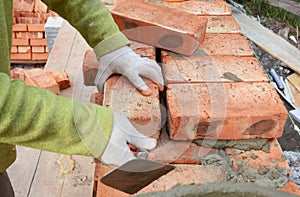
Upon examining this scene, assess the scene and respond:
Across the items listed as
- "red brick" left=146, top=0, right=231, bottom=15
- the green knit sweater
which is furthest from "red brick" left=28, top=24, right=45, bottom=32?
the green knit sweater

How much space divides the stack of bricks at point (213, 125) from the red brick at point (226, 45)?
199 millimetres

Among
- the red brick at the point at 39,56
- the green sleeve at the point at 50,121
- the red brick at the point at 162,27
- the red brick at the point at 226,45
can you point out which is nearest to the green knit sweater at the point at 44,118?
the green sleeve at the point at 50,121

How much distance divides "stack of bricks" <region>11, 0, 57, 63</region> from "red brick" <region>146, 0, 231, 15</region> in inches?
80.5

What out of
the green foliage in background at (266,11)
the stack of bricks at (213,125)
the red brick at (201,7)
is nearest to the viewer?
the stack of bricks at (213,125)

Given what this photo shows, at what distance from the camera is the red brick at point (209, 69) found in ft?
7.24

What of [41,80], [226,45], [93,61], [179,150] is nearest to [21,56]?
[41,80]

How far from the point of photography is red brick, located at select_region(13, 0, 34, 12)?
15.3 feet

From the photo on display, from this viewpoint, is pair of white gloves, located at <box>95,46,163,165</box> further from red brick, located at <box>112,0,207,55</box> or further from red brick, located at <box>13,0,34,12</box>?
red brick, located at <box>13,0,34,12</box>

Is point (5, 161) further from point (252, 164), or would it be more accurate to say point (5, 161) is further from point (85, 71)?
point (252, 164)

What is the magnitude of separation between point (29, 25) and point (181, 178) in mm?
3234

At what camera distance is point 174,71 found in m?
2.25

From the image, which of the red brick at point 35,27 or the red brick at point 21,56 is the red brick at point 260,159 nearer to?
the red brick at point 35,27

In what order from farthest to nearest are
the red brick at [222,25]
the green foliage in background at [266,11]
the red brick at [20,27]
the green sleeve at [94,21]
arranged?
the green foliage in background at [266,11], the red brick at [20,27], the red brick at [222,25], the green sleeve at [94,21]

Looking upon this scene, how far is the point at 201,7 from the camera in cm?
292
